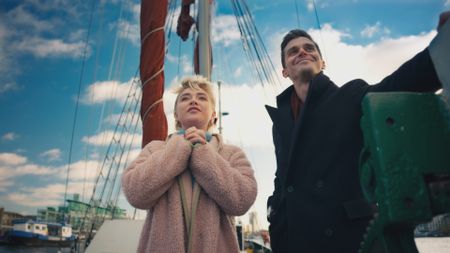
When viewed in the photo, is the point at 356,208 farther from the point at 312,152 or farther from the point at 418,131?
the point at 418,131

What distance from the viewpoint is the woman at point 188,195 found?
1478 millimetres

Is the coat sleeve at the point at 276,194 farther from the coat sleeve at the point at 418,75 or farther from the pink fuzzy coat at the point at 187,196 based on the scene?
the coat sleeve at the point at 418,75

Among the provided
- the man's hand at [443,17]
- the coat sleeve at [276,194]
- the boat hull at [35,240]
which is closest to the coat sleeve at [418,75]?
the man's hand at [443,17]

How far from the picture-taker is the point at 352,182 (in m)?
1.50

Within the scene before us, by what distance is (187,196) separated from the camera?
1575 mm

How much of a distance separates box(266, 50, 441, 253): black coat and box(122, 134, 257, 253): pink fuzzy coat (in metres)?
0.27

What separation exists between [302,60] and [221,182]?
1075 millimetres

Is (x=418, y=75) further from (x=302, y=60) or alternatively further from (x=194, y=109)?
(x=194, y=109)

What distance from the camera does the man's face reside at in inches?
77.9

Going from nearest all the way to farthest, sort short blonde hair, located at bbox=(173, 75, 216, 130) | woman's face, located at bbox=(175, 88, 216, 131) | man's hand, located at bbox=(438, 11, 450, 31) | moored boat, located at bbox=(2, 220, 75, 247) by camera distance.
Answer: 1. man's hand, located at bbox=(438, 11, 450, 31)
2. woman's face, located at bbox=(175, 88, 216, 131)
3. short blonde hair, located at bbox=(173, 75, 216, 130)
4. moored boat, located at bbox=(2, 220, 75, 247)

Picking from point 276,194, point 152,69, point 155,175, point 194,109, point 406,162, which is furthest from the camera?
point 152,69

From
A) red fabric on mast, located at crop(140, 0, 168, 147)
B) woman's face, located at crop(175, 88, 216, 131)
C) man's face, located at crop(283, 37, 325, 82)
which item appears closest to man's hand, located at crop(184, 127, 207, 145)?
woman's face, located at crop(175, 88, 216, 131)

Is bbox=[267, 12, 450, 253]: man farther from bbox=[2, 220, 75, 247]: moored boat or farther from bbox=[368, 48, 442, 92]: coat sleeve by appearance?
bbox=[2, 220, 75, 247]: moored boat

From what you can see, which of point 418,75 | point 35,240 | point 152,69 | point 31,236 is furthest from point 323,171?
point 35,240
